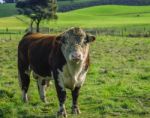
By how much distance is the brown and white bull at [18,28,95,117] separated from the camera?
9.09 metres

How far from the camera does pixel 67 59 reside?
9.25 meters

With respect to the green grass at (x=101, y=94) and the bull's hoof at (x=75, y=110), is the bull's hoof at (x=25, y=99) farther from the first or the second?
the bull's hoof at (x=75, y=110)

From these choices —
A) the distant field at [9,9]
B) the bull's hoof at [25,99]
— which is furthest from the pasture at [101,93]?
the distant field at [9,9]

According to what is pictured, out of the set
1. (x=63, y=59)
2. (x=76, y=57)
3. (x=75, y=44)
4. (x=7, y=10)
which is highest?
(x=75, y=44)

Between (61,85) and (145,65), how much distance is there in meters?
9.37

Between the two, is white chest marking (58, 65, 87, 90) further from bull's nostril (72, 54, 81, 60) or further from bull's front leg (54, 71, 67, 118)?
bull's nostril (72, 54, 81, 60)

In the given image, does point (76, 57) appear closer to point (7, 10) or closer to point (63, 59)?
point (63, 59)

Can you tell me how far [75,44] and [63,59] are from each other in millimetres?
565

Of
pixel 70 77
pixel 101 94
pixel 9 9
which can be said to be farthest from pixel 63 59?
pixel 9 9

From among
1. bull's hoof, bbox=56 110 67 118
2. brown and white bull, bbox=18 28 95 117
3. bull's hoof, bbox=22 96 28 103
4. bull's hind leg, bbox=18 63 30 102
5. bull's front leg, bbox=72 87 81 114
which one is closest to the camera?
brown and white bull, bbox=18 28 95 117

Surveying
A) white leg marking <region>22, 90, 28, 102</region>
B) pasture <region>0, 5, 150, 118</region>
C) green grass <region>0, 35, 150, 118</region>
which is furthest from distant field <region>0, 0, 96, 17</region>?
white leg marking <region>22, 90, 28, 102</region>

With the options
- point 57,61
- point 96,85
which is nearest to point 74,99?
point 57,61

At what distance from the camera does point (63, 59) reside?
942 centimetres

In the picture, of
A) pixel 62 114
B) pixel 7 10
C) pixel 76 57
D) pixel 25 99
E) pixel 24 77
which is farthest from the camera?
pixel 7 10
